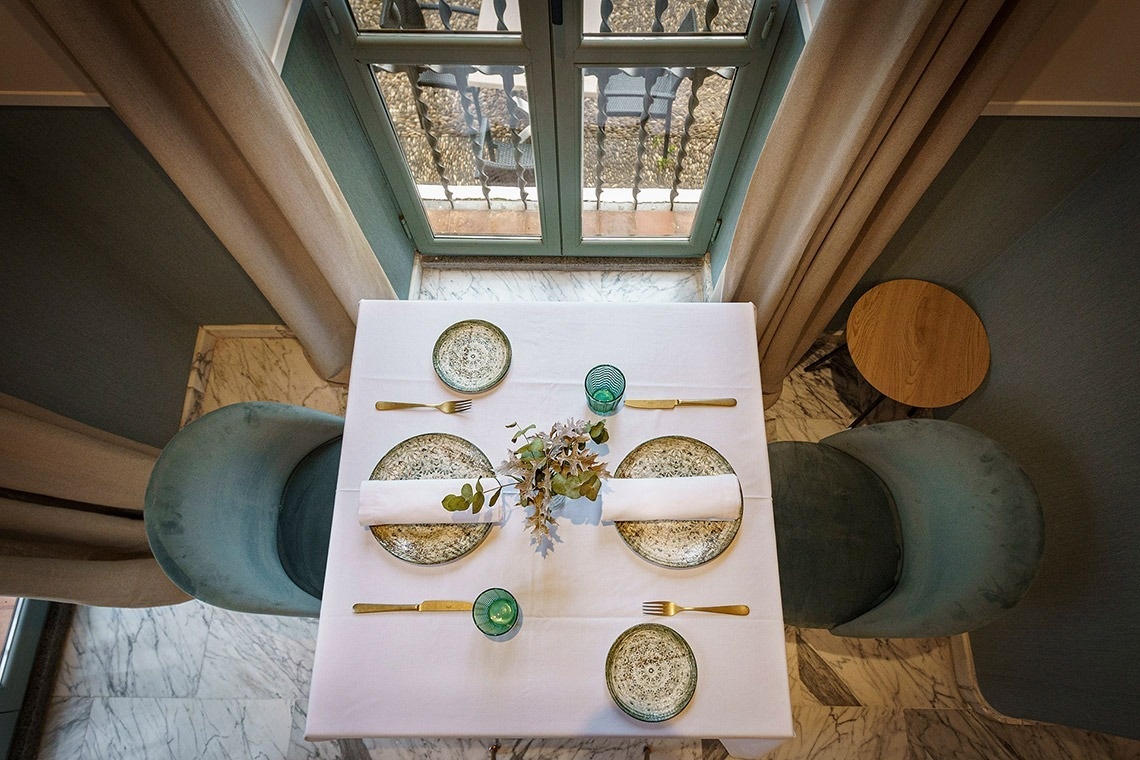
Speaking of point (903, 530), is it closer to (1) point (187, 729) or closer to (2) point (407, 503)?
(2) point (407, 503)

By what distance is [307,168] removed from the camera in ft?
5.21

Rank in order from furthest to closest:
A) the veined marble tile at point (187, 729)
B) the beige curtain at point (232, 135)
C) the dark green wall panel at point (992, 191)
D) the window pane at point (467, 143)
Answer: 1. the veined marble tile at point (187, 729)
2. the window pane at point (467, 143)
3. the dark green wall panel at point (992, 191)
4. the beige curtain at point (232, 135)

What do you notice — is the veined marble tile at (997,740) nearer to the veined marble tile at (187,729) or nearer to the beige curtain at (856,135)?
the beige curtain at (856,135)

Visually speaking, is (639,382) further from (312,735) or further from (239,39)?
(239,39)

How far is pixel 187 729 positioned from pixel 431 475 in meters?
1.46

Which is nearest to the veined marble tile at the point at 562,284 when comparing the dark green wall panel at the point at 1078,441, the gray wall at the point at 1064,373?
the gray wall at the point at 1064,373

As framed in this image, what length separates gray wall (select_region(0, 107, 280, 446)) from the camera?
63.9 inches

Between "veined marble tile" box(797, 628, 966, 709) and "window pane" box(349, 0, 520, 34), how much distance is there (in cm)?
212

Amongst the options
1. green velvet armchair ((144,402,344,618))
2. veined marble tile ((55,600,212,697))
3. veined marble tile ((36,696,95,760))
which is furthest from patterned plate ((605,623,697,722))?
veined marble tile ((36,696,95,760))

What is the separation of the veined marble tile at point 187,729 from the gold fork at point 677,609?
57.0 inches

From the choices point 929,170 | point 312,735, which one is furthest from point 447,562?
point 929,170

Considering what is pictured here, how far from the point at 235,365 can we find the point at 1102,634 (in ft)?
9.48

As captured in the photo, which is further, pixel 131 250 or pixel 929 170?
pixel 131 250

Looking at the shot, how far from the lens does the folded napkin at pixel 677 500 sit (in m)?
1.32
